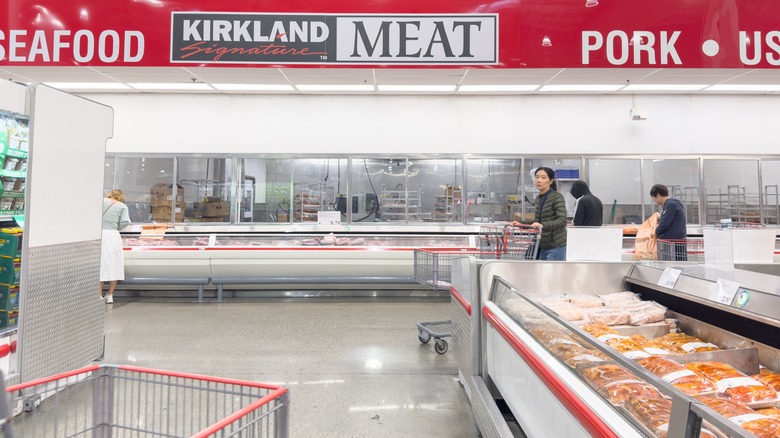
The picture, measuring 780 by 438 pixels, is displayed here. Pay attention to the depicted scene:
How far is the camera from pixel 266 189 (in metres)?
7.05

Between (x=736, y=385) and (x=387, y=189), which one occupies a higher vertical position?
(x=387, y=189)

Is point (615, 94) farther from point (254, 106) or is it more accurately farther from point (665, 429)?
point (665, 429)

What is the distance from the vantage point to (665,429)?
0.97 metres

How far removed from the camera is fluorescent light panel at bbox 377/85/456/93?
623 cm

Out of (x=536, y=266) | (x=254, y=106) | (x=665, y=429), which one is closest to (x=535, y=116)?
(x=254, y=106)

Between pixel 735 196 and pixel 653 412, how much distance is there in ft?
24.9

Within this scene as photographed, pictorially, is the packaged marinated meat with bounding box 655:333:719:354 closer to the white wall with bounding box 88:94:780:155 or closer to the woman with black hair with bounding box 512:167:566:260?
the woman with black hair with bounding box 512:167:566:260

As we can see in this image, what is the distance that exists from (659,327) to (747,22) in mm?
1716

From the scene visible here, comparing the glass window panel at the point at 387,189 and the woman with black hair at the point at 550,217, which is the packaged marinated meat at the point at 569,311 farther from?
the glass window panel at the point at 387,189

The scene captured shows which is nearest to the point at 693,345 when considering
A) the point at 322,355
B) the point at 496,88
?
the point at 322,355

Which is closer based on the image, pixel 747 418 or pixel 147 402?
pixel 747 418

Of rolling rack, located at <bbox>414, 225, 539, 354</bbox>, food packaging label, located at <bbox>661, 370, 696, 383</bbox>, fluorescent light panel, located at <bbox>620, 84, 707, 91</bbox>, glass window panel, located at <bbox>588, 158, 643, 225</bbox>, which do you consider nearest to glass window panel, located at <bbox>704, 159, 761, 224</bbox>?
glass window panel, located at <bbox>588, 158, 643, 225</bbox>

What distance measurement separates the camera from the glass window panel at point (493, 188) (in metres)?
6.93

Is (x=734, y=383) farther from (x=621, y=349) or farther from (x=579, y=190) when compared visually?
(x=579, y=190)
